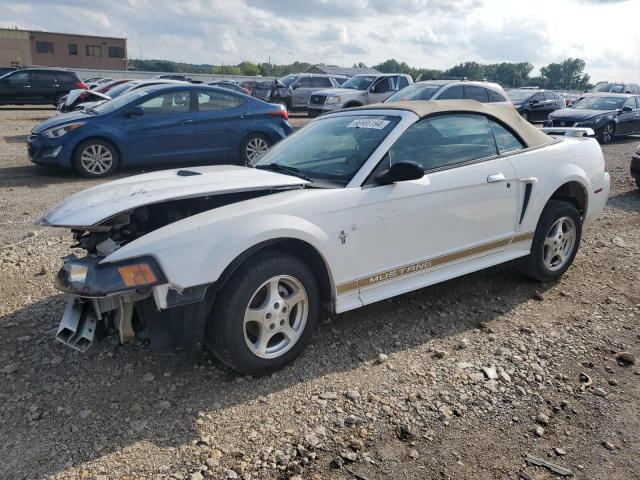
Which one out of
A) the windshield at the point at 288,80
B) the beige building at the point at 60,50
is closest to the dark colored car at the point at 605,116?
the windshield at the point at 288,80

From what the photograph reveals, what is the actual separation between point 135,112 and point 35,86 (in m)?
16.0

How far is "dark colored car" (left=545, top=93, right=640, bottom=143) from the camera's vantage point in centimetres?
1609

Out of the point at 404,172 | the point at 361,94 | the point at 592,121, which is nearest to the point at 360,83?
the point at 361,94

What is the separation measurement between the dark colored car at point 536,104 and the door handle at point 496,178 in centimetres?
1818

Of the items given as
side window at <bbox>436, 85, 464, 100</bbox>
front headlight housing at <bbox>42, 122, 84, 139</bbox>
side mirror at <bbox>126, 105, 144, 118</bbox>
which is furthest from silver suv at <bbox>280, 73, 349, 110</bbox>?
front headlight housing at <bbox>42, 122, 84, 139</bbox>

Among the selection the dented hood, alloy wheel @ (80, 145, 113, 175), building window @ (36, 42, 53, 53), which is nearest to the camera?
the dented hood

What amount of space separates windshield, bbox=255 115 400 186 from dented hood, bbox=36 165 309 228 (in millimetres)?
280

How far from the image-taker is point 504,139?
456 centimetres

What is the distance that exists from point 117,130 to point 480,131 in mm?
6747

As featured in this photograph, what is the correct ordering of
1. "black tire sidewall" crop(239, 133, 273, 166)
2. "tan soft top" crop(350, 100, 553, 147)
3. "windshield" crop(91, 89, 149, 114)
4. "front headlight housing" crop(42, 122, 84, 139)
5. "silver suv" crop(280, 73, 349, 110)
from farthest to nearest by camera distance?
"silver suv" crop(280, 73, 349, 110) → "black tire sidewall" crop(239, 133, 273, 166) → "windshield" crop(91, 89, 149, 114) → "front headlight housing" crop(42, 122, 84, 139) → "tan soft top" crop(350, 100, 553, 147)

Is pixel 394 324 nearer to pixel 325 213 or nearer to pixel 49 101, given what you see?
pixel 325 213

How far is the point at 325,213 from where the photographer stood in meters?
3.37

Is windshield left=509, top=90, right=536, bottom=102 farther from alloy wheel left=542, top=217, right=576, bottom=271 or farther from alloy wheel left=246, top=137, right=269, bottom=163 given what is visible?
alloy wheel left=542, top=217, right=576, bottom=271

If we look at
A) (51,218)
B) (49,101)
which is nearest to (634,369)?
(51,218)
